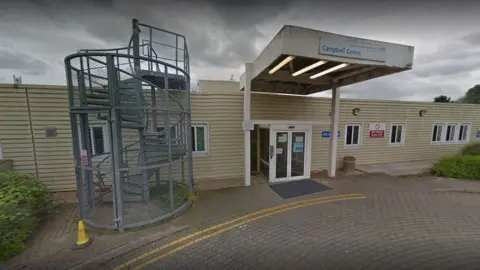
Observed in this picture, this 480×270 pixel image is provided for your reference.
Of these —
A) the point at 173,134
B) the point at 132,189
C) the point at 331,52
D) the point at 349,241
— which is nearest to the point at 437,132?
the point at 331,52

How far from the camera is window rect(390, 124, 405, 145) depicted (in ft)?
30.6

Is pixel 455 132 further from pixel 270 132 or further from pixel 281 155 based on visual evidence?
pixel 270 132

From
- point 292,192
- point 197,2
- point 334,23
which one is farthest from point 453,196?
point 197,2

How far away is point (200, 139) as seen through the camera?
22.5 ft

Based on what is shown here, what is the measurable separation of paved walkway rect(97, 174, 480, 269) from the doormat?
38 centimetres

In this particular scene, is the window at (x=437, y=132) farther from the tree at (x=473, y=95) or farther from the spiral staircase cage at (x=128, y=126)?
the tree at (x=473, y=95)

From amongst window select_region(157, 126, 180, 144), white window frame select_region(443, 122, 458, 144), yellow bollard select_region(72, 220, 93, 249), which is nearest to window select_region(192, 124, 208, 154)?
window select_region(157, 126, 180, 144)

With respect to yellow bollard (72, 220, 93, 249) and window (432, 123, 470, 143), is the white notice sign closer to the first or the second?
yellow bollard (72, 220, 93, 249)

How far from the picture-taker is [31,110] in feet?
18.0

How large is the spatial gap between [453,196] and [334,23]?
20.3ft

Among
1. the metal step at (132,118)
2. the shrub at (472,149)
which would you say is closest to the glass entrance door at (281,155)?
the metal step at (132,118)

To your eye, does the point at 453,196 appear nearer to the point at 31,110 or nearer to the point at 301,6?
the point at 301,6

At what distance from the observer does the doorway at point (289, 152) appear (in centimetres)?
641

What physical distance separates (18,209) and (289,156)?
22.6 ft
